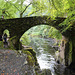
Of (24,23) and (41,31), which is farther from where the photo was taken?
(41,31)

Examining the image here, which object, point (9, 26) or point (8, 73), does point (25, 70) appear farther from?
point (9, 26)

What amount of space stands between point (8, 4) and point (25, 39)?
20.0ft

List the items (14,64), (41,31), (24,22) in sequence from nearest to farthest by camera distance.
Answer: (14,64) < (24,22) < (41,31)

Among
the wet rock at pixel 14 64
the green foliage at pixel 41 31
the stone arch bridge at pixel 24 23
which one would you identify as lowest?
the wet rock at pixel 14 64

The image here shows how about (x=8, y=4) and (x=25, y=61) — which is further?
(x=8, y=4)

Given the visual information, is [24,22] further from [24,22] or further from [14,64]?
[14,64]

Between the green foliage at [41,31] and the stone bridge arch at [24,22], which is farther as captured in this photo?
the green foliage at [41,31]

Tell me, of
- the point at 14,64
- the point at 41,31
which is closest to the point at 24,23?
the point at 14,64

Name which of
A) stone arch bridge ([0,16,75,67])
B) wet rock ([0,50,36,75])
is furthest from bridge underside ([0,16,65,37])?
wet rock ([0,50,36,75])

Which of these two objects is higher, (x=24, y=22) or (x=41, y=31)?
(x=41, y=31)

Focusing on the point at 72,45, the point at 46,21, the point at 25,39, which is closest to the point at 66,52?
the point at 72,45

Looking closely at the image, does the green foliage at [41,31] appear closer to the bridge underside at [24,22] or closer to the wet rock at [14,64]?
the bridge underside at [24,22]

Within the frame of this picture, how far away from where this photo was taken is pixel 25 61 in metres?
5.72

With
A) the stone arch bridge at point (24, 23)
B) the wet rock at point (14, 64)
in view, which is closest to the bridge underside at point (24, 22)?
the stone arch bridge at point (24, 23)
